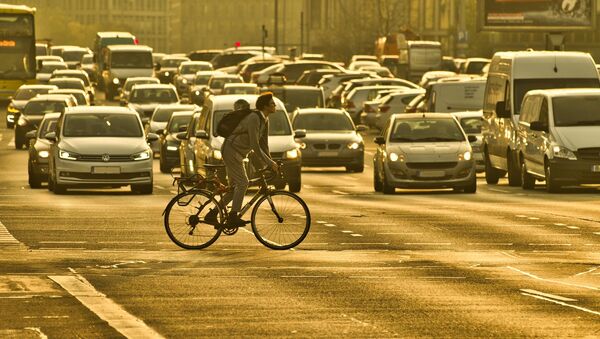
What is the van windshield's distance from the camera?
123ft

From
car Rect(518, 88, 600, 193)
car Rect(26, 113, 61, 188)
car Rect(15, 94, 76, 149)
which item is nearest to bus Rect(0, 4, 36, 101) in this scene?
car Rect(15, 94, 76, 149)

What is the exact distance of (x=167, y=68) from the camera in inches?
4358

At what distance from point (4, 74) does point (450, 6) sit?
67437mm

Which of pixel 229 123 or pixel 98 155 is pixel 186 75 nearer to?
pixel 98 155

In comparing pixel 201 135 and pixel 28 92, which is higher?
pixel 201 135

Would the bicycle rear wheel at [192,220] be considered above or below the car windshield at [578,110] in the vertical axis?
above

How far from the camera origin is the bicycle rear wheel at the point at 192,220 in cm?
2069

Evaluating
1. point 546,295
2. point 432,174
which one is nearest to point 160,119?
point 432,174

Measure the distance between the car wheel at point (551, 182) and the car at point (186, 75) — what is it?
2361 inches

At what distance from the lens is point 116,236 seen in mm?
22625

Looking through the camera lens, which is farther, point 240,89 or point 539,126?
point 240,89

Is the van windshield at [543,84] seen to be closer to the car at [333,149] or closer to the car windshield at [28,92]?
the car at [333,149]

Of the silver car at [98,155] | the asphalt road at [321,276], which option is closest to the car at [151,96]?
the silver car at [98,155]

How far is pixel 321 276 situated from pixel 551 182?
16.7 metres
